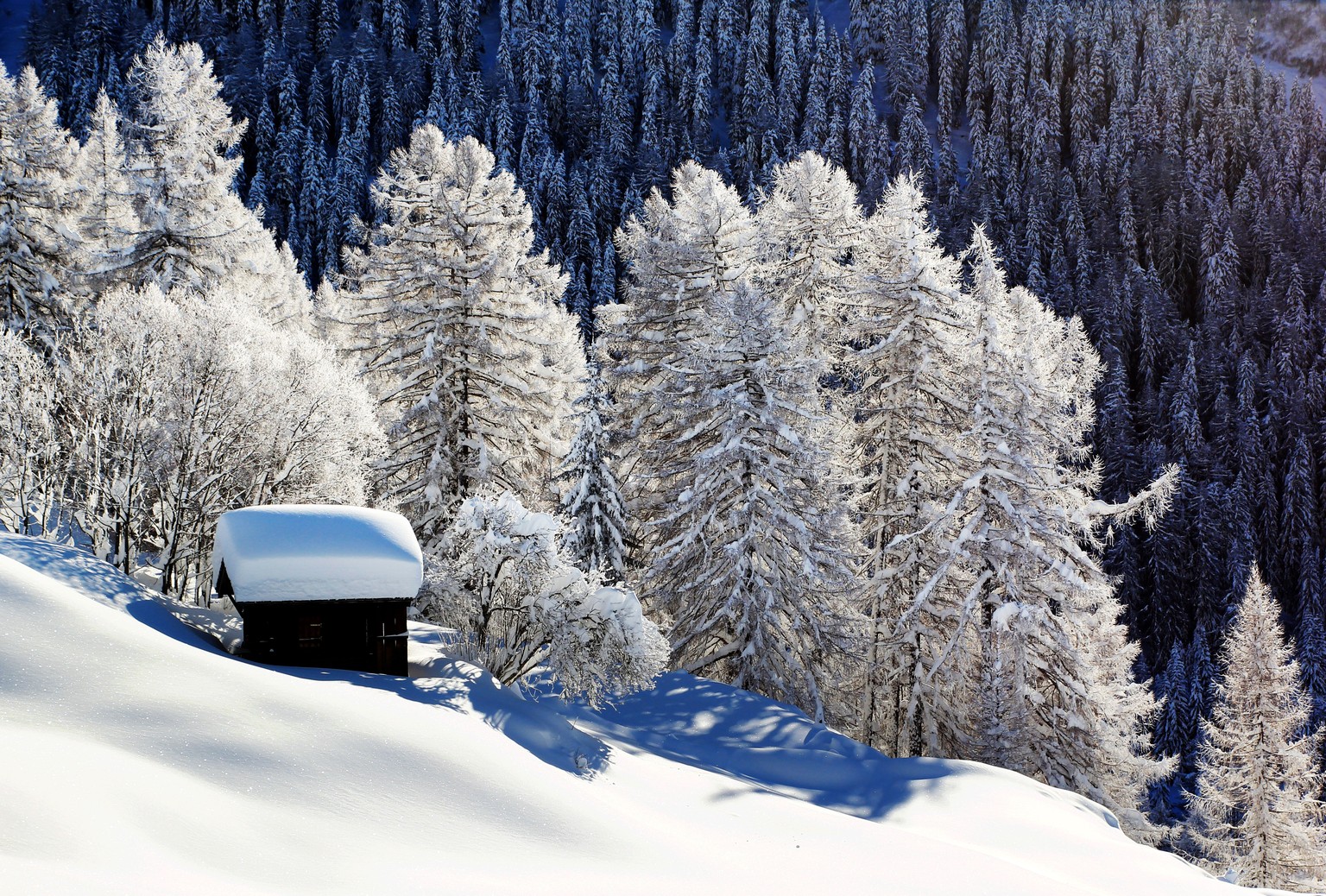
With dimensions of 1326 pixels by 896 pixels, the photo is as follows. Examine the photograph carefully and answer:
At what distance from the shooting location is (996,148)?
117 meters

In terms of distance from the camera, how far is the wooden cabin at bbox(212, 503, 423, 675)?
514 inches

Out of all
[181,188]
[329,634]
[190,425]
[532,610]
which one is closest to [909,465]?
[532,610]

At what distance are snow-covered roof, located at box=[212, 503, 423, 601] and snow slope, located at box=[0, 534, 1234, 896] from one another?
3.69ft

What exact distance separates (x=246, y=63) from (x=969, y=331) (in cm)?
11668

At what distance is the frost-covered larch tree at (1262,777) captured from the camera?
2778cm

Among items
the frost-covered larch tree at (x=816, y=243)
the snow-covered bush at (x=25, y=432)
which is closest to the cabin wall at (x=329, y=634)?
the snow-covered bush at (x=25, y=432)

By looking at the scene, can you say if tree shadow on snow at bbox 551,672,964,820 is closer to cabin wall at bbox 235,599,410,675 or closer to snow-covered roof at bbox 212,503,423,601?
cabin wall at bbox 235,599,410,675

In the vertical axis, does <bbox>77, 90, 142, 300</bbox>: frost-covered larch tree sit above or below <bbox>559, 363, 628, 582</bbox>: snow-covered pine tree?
above

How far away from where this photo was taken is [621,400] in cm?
2692

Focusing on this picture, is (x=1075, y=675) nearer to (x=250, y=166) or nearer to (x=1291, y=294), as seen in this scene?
(x=1291, y=294)

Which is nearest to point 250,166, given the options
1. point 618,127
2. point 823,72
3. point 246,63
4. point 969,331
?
point 246,63

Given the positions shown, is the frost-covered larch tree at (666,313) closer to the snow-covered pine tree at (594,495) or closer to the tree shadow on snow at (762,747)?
the snow-covered pine tree at (594,495)

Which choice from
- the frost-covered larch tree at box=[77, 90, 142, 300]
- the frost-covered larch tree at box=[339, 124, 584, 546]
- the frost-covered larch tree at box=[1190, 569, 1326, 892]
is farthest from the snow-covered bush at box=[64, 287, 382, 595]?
the frost-covered larch tree at box=[1190, 569, 1326, 892]

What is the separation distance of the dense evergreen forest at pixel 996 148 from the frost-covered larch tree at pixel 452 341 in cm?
4730
